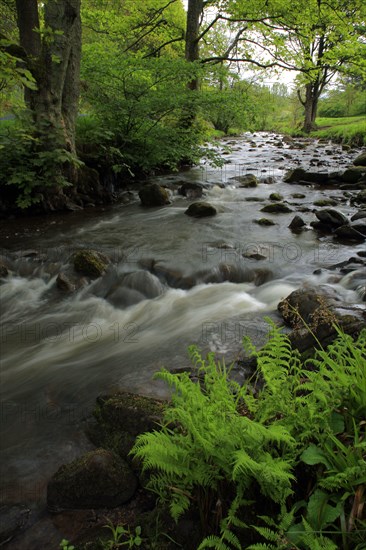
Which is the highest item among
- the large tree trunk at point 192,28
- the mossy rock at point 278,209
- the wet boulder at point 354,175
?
the large tree trunk at point 192,28

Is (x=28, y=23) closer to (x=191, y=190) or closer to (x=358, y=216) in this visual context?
(x=191, y=190)

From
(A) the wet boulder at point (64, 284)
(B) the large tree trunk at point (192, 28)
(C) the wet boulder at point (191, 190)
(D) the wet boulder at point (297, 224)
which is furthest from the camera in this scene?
(B) the large tree trunk at point (192, 28)

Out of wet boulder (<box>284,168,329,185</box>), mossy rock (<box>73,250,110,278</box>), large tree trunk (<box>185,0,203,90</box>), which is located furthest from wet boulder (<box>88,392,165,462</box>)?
large tree trunk (<box>185,0,203,90</box>)

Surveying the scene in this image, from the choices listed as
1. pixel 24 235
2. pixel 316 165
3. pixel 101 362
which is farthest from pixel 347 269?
pixel 316 165

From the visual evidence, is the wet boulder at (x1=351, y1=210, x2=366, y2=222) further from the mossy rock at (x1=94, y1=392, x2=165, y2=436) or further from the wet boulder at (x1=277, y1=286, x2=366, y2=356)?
the mossy rock at (x1=94, y1=392, x2=165, y2=436)

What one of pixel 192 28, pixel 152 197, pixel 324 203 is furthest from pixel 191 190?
pixel 192 28

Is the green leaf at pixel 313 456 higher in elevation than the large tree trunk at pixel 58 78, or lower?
lower

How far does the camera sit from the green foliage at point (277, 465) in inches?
57.2

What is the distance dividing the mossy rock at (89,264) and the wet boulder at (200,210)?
3.96 m

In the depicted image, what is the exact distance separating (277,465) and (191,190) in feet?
37.4

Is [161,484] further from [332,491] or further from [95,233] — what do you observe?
[95,233]

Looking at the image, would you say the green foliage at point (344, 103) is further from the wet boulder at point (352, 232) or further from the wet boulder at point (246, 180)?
the wet boulder at point (352, 232)

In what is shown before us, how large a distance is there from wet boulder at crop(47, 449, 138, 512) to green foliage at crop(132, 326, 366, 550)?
57 cm

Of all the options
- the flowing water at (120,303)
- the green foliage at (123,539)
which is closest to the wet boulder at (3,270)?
the flowing water at (120,303)
